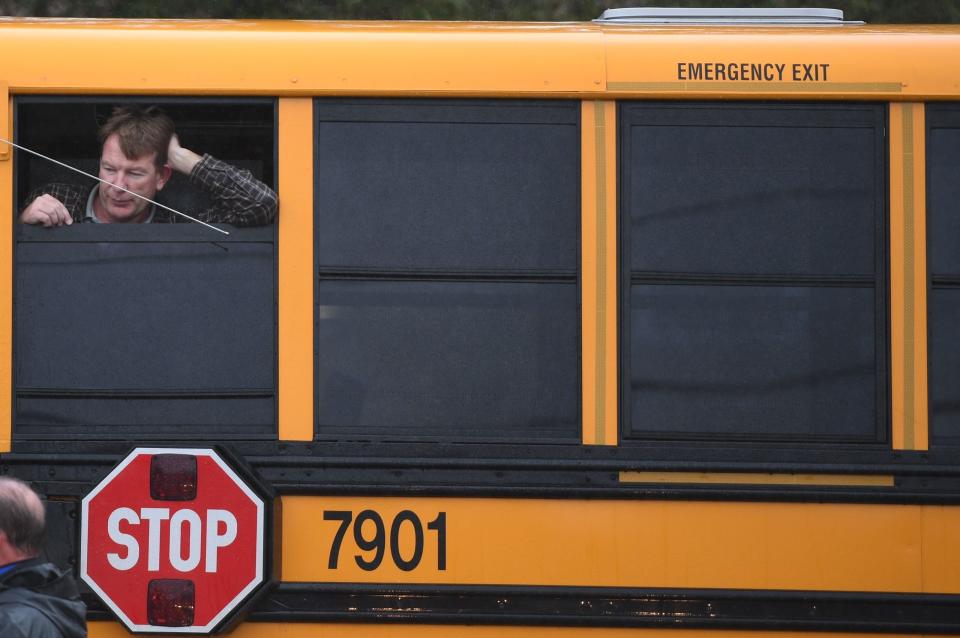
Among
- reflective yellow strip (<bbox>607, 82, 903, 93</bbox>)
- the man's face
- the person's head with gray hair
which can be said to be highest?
reflective yellow strip (<bbox>607, 82, 903, 93</bbox>)

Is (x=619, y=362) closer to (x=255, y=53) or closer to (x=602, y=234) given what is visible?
(x=602, y=234)

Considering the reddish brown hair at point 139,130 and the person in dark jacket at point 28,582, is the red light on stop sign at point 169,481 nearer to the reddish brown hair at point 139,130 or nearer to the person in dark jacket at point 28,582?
the person in dark jacket at point 28,582

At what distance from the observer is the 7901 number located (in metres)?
3.72

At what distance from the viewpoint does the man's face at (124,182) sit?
385 centimetres

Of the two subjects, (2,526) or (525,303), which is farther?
(525,303)

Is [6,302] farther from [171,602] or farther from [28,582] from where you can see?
[28,582]

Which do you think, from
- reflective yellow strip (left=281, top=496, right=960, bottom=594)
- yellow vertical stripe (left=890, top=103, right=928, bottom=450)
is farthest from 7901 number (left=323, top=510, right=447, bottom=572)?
yellow vertical stripe (left=890, top=103, right=928, bottom=450)

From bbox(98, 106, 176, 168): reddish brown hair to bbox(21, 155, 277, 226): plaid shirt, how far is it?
13cm

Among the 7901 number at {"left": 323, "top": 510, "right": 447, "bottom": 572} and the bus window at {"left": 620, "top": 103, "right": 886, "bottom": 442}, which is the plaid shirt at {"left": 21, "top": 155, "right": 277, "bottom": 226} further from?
the bus window at {"left": 620, "top": 103, "right": 886, "bottom": 442}

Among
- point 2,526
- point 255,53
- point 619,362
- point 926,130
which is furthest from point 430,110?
point 2,526

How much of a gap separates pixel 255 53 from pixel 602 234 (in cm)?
116

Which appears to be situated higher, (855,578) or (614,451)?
(614,451)

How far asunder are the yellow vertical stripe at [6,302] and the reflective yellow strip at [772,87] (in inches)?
72.2

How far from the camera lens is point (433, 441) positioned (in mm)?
3768
